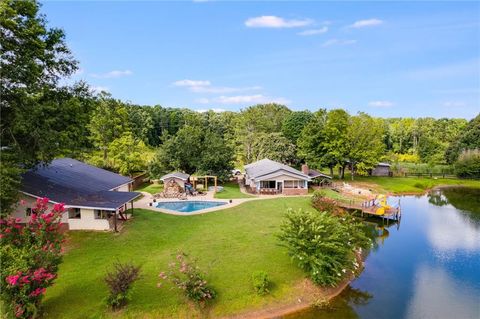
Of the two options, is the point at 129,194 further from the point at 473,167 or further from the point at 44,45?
the point at 473,167

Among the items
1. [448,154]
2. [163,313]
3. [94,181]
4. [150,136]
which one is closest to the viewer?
[163,313]

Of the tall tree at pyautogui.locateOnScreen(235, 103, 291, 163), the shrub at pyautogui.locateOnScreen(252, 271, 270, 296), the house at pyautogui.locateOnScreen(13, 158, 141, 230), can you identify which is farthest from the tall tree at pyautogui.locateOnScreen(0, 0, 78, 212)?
the tall tree at pyautogui.locateOnScreen(235, 103, 291, 163)

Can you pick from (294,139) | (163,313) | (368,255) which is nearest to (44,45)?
(163,313)

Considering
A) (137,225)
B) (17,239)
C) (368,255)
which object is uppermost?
(17,239)

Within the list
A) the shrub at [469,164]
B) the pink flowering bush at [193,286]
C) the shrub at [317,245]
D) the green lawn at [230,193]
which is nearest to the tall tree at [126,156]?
the green lawn at [230,193]

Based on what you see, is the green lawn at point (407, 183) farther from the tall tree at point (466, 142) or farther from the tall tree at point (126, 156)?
the tall tree at point (126, 156)

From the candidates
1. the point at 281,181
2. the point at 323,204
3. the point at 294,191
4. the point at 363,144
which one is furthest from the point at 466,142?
the point at 323,204

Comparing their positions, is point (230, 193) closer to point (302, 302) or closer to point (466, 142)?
point (302, 302)

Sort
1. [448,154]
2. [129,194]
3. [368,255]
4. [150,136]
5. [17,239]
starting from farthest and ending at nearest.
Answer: [150,136], [448,154], [129,194], [368,255], [17,239]
